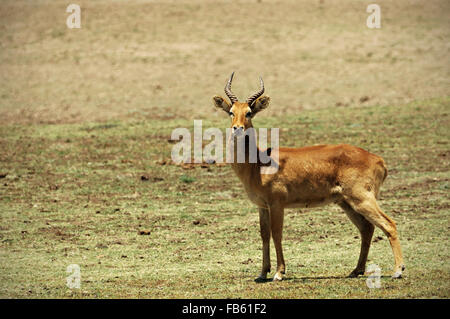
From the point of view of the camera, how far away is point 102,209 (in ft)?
60.4

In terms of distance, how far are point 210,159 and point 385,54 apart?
61.5 feet

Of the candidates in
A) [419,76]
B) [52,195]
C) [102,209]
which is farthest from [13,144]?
[419,76]

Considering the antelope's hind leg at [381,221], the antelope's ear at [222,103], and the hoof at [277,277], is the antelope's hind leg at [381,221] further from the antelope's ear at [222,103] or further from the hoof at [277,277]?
the antelope's ear at [222,103]

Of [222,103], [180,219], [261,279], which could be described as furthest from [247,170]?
[180,219]

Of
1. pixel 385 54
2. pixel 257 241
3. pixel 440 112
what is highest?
pixel 385 54

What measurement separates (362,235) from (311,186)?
1172 mm

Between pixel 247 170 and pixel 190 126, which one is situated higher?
pixel 247 170

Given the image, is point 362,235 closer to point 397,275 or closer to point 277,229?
point 397,275

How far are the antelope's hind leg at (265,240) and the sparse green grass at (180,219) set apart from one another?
0.22 m

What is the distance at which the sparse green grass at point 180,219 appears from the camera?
11812 mm

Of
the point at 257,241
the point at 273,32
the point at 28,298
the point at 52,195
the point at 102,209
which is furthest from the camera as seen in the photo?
the point at 273,32

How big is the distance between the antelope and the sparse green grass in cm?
78

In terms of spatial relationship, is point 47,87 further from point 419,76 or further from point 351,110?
point 419,76

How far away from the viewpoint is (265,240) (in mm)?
12008
